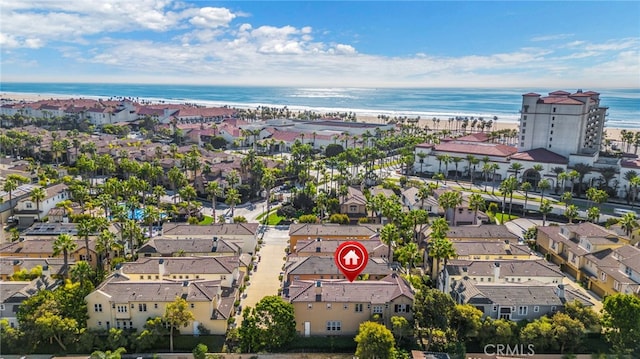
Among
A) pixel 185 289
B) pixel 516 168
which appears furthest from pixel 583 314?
pixel 516 168

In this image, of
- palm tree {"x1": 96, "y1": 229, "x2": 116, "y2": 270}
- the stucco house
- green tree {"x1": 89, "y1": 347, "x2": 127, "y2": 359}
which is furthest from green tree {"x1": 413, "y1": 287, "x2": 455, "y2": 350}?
palm tree {"x1": 96, "y1": 229, "x2": 116, "y2": 270}

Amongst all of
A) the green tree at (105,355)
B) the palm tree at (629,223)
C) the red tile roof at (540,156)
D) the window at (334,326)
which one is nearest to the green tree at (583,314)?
the window at (334,326)

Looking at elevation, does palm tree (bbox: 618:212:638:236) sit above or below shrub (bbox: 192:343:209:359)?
above

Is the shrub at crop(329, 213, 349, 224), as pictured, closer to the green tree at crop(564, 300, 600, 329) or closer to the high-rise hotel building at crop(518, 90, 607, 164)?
the green tree at crop(564, 300, 600, 329)

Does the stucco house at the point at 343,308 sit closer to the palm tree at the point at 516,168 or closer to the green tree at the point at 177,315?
the green tree at the point at 177,315

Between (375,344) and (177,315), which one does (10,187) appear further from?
(375,344)

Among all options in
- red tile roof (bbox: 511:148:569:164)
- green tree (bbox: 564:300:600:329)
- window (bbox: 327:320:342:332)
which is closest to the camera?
green tree (bbox: 564:300:600:329)

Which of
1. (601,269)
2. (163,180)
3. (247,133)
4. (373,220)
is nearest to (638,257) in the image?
(601,269)
